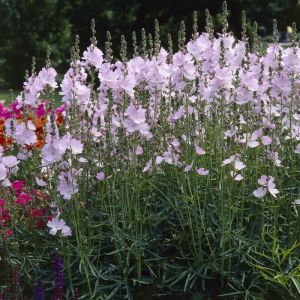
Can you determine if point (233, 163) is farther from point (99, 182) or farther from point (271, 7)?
point (271, 7)

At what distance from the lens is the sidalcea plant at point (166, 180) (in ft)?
11.3

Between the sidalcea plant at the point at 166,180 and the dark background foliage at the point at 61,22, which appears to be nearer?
the sidalcea plant at the point at 166,180

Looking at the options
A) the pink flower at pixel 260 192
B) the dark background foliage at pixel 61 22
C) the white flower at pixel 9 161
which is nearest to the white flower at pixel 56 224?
the white flower at pixel 9 161

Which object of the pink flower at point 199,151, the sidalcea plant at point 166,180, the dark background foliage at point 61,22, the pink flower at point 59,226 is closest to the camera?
the pink flower at point 59,226

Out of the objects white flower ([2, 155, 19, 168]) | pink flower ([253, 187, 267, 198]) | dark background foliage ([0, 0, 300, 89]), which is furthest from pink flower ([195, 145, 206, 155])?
dark background foliage ([0, 0, 300, 89])

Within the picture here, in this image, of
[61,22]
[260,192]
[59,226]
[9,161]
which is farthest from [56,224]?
[61,22]

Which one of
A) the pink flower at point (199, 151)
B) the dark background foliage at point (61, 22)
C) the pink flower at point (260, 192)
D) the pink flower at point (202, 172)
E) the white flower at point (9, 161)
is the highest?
the white flower at point (9, 161)

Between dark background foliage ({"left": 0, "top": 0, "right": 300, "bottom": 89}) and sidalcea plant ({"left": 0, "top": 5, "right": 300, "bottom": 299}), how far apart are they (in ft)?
42.0

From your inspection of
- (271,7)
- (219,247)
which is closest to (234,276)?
(219,247)

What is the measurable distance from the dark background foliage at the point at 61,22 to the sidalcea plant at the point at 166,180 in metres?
12.8

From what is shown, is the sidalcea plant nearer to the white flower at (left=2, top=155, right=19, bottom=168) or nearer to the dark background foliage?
the white flower at (left=2, top=155, right=19, bottom=168)

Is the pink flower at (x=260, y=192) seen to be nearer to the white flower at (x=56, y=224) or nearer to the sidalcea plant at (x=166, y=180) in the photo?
the sidalcea plant at (x=166, y=180)

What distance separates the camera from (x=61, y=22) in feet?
54.6

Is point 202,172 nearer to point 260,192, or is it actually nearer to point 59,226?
point 260,192
